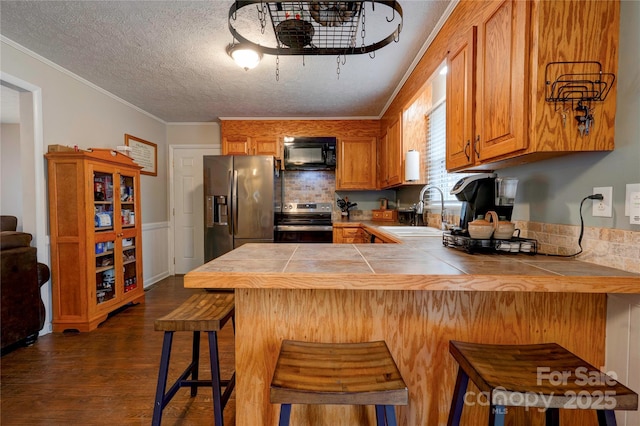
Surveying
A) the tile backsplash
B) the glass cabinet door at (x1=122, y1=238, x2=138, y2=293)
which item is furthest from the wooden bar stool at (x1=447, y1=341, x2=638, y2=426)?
the glass cabinet door at (x1=122, y1=238, x2=138, y2=293)

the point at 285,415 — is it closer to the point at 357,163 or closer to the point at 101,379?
the point at 101,379

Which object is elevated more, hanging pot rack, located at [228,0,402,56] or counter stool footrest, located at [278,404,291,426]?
hanging pot rack, located at [228,0,402,56]

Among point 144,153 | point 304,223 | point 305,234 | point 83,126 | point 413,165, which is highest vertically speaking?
A: point 83,126

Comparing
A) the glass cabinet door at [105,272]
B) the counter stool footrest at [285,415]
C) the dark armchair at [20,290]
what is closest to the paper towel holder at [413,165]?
the counter stool footrest at [285,415]

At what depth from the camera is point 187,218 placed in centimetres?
445

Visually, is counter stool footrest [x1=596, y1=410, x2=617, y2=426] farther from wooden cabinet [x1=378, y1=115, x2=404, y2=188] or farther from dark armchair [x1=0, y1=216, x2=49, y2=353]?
dark armchair [x1=0, y1=216, x2=49, y2=353]

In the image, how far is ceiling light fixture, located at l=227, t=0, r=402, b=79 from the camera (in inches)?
59.0

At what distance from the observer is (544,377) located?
83 centimetres

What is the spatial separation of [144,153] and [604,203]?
4571 mm

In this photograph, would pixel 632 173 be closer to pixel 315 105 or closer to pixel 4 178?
pixel 315 105

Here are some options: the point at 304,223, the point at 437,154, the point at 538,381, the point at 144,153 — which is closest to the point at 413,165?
the point at 437,154

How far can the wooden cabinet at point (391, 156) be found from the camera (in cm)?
308

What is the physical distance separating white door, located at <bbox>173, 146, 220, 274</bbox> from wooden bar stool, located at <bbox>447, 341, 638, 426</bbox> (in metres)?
4.20

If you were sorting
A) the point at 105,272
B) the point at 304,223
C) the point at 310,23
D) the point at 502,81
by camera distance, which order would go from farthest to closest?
the point at 304,223 < the point at 105,272 < the point at 310,23 < the point at 502,81
